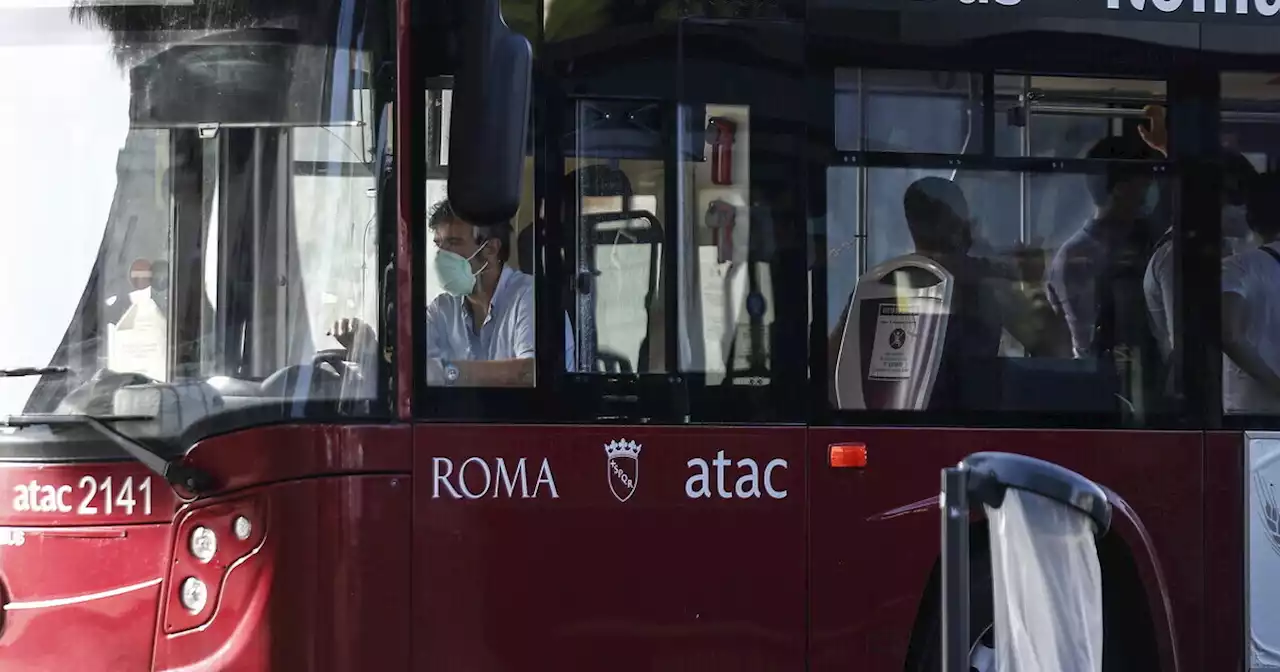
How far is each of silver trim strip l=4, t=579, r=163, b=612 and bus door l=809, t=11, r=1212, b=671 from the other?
1981 mm

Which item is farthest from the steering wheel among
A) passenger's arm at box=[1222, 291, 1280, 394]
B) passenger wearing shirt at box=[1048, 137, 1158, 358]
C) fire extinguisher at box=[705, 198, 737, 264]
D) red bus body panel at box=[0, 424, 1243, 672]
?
passenger's arm at box=[1222, 291, 1280, 394]

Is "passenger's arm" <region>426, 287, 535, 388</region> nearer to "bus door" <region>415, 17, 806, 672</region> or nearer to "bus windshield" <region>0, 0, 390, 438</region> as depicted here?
"bus door" <region>415, 17, 806, 672</region>

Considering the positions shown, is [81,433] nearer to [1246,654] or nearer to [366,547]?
[366,547]

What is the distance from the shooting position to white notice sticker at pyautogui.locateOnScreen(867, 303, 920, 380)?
4527 mm

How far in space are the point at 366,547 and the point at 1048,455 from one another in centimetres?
215

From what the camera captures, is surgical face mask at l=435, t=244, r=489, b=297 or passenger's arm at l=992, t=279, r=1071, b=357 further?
passenger's arm at l=992, t=279, r=1071, b=357

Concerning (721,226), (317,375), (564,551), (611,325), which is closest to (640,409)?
(611,325)

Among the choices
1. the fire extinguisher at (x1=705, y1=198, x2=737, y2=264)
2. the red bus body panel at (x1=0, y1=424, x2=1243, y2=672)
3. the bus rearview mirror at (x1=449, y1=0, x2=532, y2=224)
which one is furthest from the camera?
the fire extinguisher at (x1=705, y1=198, x2=737, y2=264)

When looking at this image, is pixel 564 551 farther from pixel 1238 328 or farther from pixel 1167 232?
pixel 1238 328

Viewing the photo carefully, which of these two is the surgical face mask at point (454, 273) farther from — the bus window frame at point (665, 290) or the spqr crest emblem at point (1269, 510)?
the spqr crest emblem at point (1269, 510)

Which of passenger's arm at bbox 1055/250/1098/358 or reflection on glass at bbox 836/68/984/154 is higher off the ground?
reflection on glass at bbox 836/68/984/154

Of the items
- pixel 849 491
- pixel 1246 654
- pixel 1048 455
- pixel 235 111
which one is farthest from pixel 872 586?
pixel 235 111

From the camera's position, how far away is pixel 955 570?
2857 millimetres

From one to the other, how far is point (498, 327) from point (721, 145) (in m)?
0.89
